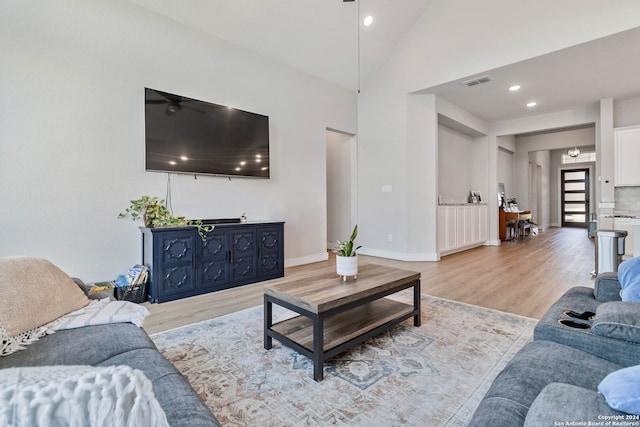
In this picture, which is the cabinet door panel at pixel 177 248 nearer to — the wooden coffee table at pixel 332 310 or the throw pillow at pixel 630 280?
the wooden coffee table at pixel 332 310

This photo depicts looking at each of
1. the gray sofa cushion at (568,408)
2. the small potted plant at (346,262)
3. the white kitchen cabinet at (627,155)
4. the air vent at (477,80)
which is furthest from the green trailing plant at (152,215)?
the white kitchen cabinet at (627,155)

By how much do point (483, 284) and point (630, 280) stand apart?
219cm

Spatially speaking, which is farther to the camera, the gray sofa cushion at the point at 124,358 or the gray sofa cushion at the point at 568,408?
the gray sofa cushion at the point at 124,358

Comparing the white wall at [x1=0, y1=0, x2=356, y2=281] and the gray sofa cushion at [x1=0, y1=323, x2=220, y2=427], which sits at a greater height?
the white wall at [x1=0, y1=0, x2=356, y2=281]

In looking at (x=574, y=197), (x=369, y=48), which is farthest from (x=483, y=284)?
(x=574, y=197)

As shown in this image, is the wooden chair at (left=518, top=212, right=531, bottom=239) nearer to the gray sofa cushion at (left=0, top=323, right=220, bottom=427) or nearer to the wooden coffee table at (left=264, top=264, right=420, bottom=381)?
the wooden coffee table at (left=264, top=264, right=420, bottom=381)

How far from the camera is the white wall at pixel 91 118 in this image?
2664 millimetres

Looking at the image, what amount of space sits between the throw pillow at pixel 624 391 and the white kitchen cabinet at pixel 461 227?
16.2 ft

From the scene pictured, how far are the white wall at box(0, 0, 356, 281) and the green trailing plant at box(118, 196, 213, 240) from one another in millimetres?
97

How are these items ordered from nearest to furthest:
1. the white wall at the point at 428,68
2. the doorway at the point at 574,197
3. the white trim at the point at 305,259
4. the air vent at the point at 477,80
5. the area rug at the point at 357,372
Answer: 1. the area rug at the point at 357,372
2. the white wall at the point at 428,68
3. the air vent at the point at 477,80
4. the white trim at the point at 305,259
5. the doorway at the point at 574,197

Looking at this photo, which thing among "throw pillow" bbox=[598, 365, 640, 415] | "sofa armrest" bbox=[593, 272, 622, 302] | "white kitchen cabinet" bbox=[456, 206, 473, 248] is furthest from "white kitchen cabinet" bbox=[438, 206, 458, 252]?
"throw pillow" bbox=[598, 365, 640, 415]

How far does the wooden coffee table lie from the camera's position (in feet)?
5.62

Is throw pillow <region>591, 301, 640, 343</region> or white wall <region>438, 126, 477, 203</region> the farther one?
white wall <region>438, 126, 477, 203</region>

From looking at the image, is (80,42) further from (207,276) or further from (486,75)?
(486,75)
